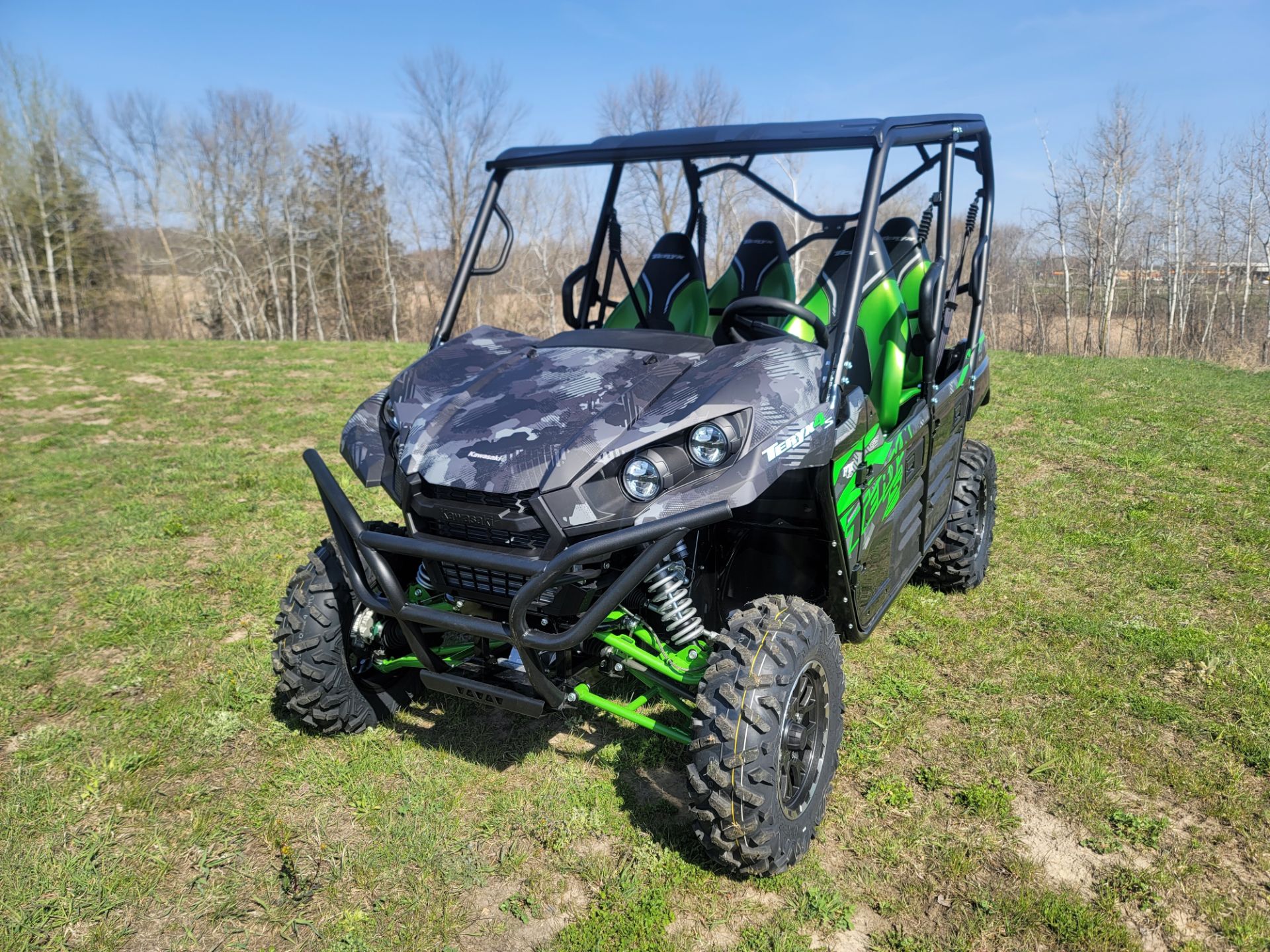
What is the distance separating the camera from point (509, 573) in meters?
2.31

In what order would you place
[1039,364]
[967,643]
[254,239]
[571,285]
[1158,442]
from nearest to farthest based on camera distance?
[967,643] < [571,285] < [1158,442] < [1039,364] < [254,239]

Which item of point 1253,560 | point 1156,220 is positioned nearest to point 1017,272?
point 1156,220

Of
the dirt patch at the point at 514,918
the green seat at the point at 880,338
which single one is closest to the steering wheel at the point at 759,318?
the green seat at the point at 880,338

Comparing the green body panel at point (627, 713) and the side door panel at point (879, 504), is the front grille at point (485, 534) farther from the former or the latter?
the side door panel at point (879, 504)

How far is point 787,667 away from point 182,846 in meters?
1.96

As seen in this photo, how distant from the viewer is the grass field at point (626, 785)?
2.42m

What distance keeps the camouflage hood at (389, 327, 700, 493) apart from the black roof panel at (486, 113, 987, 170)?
2.53ft

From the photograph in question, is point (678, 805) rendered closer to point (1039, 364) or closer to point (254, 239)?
point (1039, 364)

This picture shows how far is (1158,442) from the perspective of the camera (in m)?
7.45

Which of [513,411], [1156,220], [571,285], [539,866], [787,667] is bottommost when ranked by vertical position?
[539,866]

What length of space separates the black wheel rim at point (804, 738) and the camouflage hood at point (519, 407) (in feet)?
3.08

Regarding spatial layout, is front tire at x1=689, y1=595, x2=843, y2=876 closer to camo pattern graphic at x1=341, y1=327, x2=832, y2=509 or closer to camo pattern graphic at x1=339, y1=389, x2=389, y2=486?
camo pattern graphic at x1=341, y1=327, x2=832, y2=509

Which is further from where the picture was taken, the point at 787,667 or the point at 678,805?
the point at 678,805

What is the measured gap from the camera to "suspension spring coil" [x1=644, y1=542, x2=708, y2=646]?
2652mm
